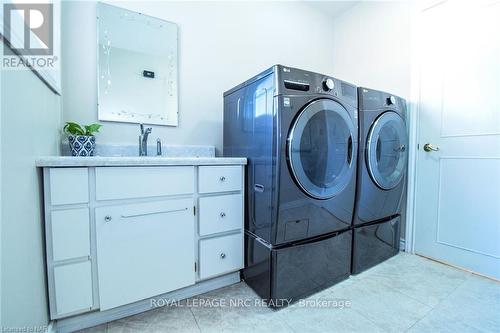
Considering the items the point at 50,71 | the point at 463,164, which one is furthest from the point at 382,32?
the point at 50,71

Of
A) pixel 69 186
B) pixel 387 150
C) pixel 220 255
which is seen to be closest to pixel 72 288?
pixel 69 186

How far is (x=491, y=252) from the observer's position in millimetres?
1544

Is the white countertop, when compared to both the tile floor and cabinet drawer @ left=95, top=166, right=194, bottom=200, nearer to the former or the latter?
cabinet drawer @ left=95, top=166, right=194, bottom=200

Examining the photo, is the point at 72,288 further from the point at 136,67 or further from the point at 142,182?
the point at 136,67

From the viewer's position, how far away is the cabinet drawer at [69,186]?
94cm

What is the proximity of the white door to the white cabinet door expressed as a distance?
6.39 ft

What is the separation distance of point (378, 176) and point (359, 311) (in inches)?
35.6

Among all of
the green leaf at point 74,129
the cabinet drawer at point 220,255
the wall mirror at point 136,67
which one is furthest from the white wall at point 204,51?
the cabinet drawer at point 220,255

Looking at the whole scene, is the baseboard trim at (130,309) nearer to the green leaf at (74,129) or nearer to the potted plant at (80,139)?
the potted plant at (80,139)

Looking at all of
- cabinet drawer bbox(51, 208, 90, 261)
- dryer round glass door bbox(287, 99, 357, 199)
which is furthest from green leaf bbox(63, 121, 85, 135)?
dryer round glass door bbox(287, 99, 357, 199)

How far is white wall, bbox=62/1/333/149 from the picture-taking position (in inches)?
57.3

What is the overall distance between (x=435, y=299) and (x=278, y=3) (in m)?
2.75

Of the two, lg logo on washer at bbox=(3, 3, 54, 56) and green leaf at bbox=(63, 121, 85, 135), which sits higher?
lg logo on washer at bbox=(3, 3, 54, 56)

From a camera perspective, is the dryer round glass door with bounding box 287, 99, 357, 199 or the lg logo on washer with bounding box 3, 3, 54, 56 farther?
the dryer round glass door with bounding box 287, 99, 357, 199
